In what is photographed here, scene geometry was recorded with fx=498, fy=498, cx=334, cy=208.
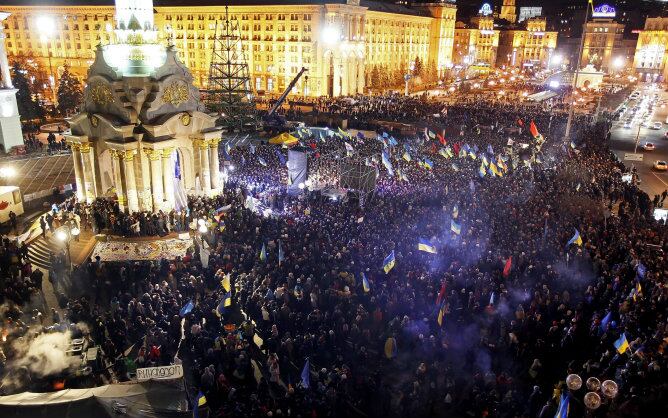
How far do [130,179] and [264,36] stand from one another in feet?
230

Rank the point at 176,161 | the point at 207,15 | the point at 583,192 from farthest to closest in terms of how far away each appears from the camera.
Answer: the point at 207,15 < the point at 176,161 < the point at 583,192

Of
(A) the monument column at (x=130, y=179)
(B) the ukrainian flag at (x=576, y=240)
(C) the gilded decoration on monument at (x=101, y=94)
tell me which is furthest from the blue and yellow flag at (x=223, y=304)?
(C) the gilded decoration on monument at (x=101, y=94)

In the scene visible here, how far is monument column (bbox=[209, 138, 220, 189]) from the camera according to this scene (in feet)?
94.8

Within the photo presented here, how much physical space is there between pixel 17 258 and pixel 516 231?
21.6m

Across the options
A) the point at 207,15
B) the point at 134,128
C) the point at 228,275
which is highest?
the point at 207,15

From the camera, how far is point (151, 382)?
468 inches

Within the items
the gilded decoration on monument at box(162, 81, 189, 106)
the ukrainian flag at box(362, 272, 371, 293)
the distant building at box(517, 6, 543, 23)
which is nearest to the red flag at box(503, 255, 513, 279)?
the ukrainian flag at box(362, 272, 371, 293)

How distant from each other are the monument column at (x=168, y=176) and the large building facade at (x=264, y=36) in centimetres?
6349

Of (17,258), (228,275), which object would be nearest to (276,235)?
(228,275)

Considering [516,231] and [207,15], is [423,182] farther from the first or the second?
[207,15]

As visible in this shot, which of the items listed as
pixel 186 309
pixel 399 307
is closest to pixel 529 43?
pixel 399 307

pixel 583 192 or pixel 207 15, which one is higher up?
pixel 207 15

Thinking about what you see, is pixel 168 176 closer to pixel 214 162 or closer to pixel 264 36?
pixel 214 162

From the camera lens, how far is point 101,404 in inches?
428
